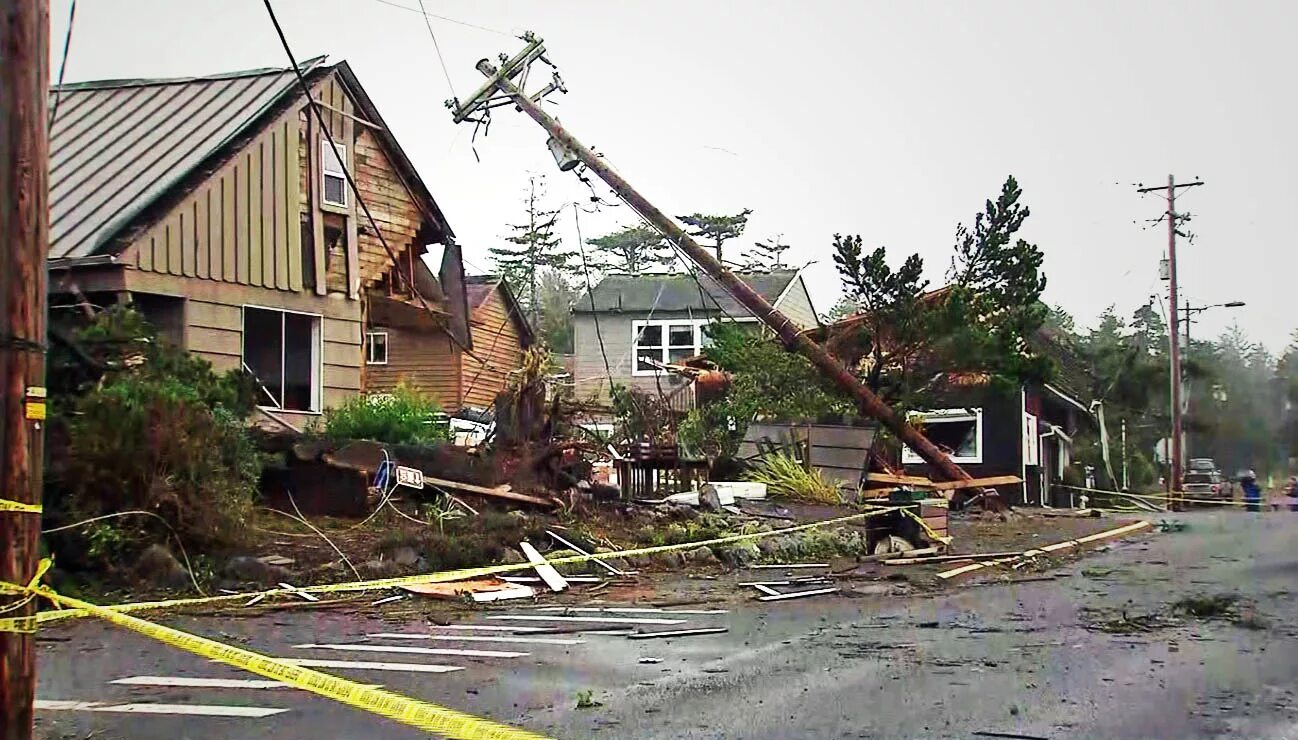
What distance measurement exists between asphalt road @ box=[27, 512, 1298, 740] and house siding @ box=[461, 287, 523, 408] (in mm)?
25905

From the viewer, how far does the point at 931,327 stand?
2911 cm

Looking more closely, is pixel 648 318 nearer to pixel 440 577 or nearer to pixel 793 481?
pixel 793 481

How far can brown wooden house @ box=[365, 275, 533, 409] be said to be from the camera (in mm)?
31938

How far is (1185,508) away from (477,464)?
31016mm

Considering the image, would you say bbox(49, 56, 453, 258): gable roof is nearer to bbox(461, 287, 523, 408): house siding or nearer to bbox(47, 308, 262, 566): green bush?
bbox(47, 308, 262, 566): green bush

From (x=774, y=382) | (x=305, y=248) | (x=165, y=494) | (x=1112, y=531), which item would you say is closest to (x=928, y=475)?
(x=774, y=382)

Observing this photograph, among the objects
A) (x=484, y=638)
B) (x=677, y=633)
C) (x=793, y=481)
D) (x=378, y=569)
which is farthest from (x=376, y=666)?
(x=793, y=481)

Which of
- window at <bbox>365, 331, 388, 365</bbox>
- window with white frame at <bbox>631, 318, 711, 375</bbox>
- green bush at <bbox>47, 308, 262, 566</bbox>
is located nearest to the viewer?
green bush at <bbox>47, 308, 262, 566</bbox>

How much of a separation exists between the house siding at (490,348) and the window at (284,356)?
15.9 m

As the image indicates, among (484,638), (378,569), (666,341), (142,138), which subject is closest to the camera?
(484,638)

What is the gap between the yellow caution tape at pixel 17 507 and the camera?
548 cm

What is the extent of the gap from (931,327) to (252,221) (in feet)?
49.2

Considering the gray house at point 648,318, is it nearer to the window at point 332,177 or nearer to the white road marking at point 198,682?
the window at point 332,177

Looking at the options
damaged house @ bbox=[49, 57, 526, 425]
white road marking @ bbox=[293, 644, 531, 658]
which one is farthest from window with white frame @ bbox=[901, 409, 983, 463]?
white road marking @ bbox=[293, 644, 531, 658]
